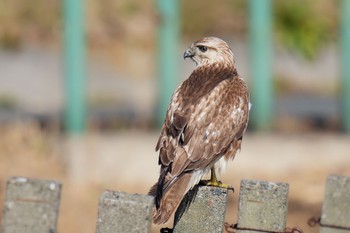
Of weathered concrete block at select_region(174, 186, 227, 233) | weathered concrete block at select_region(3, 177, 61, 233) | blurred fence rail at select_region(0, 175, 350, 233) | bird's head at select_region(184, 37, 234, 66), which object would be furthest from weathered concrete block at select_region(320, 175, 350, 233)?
bird's head at select_region(184, 37, 234, 66)

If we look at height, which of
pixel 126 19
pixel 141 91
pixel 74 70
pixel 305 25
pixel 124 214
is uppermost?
pixel 126 19

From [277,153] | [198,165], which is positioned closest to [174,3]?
[277,153]

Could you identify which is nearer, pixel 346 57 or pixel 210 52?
pixel 210 52

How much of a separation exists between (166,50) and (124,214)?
718 cm

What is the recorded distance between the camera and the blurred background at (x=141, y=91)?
1084 centimetres

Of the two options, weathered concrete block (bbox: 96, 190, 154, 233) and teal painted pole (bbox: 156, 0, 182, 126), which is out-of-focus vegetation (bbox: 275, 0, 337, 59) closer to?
teal painted pole (bbox: 156, 0, 182, 126)

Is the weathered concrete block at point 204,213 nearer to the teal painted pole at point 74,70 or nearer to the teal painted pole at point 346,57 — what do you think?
the teal painted pole at point 74,70

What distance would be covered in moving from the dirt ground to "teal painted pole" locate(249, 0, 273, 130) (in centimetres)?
25

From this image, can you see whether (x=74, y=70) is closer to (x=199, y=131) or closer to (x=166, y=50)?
(x=166, y=50)

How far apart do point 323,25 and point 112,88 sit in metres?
3.40

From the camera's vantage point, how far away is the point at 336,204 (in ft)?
17.6

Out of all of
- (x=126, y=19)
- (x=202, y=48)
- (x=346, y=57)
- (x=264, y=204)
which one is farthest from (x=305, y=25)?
(x=264, y=204)

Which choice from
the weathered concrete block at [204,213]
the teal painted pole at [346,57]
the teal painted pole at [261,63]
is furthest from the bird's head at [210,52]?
the teal painted pole at [346,57]

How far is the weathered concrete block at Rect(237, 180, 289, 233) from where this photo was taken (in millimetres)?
5148
